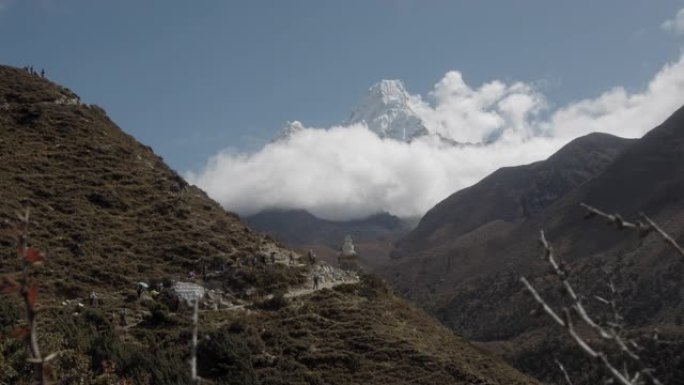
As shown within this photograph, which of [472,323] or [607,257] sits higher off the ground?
[607,257]

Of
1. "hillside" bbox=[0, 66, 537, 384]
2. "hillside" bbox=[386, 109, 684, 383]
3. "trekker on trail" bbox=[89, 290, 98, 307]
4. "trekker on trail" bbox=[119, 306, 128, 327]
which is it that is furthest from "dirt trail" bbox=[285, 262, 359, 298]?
"hillside" bbox=[386, 109, 684, 383]

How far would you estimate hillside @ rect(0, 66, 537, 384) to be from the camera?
27.1 meters

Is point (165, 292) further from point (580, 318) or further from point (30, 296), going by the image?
point (580, 318)

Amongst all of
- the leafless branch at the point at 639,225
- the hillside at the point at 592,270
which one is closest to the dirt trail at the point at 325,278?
the hillside at the point at 592,270

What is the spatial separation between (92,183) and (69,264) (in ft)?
39.2

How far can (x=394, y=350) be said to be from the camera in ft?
105

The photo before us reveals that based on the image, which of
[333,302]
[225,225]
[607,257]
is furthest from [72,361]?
[607,257]

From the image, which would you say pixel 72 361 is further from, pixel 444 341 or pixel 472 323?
pixel 472 323

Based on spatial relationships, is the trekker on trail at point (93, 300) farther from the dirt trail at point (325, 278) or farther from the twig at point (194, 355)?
the twig at point (194, 355)

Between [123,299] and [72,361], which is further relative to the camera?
[123,299]

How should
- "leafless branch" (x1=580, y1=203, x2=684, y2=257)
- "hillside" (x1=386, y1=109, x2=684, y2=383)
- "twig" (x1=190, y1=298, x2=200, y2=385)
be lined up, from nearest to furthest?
"twig" (x1=190, y1=298, x2=200, y2=385) → "leafless branch" (x1=580, y1=203, x2=684, y2=257) → "hillside" (x1=386, y1=109, x2=684, y2=383)

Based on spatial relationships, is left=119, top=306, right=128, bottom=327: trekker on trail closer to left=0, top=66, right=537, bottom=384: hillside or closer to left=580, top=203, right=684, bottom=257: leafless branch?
left=0, top=66, right=537, bottom=384: hillside

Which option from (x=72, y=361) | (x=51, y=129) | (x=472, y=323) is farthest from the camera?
(x=472, y=323)

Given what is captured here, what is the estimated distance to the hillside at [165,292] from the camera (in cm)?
2712
